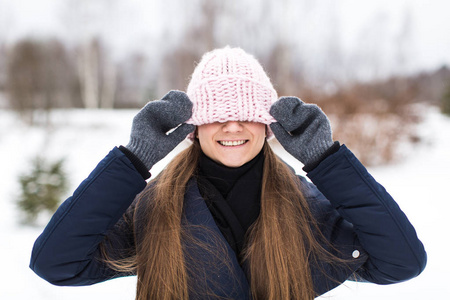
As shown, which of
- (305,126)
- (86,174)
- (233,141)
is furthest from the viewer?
(86,174)

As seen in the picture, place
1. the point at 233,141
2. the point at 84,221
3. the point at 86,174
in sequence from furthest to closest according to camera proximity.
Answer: the point at 86,174, the point at 233,141, the point at 84,221

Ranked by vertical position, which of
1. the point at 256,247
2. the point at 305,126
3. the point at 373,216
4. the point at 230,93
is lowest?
the point at 256,247

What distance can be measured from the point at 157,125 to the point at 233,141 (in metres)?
0.33

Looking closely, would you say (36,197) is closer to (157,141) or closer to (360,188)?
(157,141)

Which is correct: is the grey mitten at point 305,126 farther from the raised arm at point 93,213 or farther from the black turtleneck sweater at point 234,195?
the raised arm at point 93,213

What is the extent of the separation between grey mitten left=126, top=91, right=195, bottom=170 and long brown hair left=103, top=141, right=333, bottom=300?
0.73 feet

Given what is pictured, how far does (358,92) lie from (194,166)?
23.9ft

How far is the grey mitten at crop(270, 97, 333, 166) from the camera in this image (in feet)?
4.65

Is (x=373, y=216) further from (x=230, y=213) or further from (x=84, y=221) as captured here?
(x=84, y=221)

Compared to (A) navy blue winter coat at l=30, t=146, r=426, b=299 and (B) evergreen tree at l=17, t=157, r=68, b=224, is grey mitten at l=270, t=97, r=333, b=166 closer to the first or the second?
(A) navy blue winter coat at l=30, t=146, r=426, b=299

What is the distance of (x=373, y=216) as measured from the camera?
131 centimetres

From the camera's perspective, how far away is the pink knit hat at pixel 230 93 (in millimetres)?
1496

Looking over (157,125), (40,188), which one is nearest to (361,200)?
(157,125)

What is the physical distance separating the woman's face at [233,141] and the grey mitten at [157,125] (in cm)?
13
